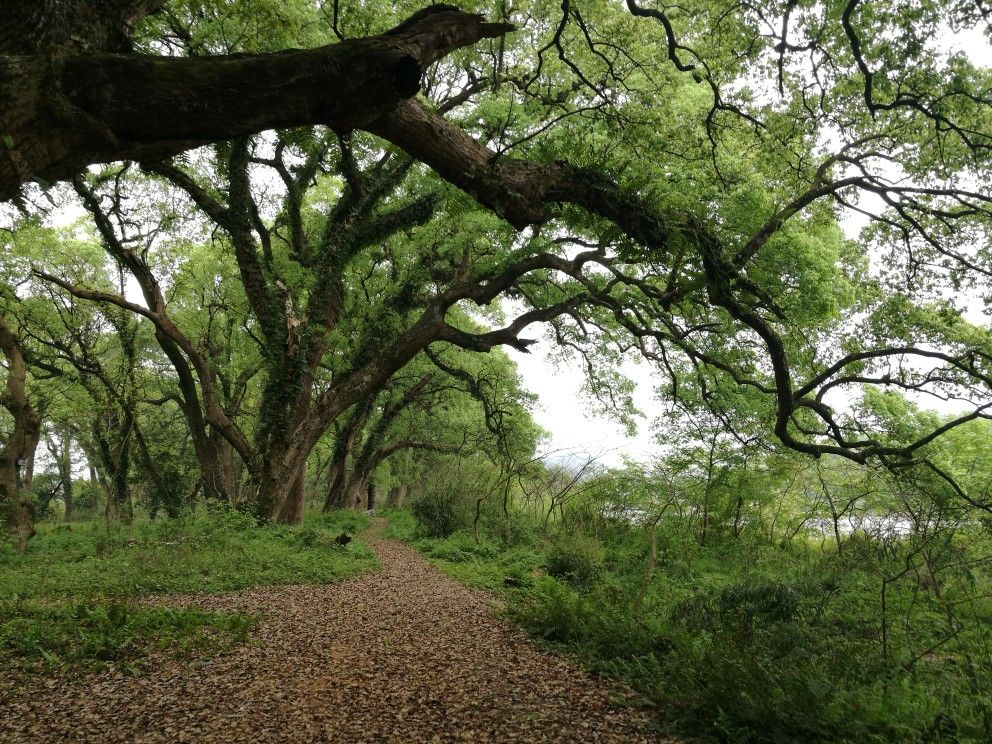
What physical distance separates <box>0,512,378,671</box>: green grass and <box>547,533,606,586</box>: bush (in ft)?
11.5

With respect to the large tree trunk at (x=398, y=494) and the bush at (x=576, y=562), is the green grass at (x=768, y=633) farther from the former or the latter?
the large tree trunk at (x=398, y=494)

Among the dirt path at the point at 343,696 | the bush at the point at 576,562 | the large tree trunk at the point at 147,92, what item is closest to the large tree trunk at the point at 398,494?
the bush at the point at 576,562

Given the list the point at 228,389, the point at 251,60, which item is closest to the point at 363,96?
the point at 251,60

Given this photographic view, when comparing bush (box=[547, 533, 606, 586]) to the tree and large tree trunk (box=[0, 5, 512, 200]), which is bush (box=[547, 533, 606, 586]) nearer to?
the tree

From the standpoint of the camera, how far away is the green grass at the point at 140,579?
16.1 ft

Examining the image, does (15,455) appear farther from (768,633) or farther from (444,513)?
(768,633)

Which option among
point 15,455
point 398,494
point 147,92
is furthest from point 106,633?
point 398,494

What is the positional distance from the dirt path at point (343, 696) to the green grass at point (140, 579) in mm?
417

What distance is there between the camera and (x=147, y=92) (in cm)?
315

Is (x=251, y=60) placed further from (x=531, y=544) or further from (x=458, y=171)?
(x=531, y=544)

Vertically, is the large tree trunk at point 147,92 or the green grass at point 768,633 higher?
the large tree trunk at point 147,92

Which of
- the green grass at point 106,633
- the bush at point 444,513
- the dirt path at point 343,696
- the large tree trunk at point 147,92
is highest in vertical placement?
the large tree trunk at point 147,92

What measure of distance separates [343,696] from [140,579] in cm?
472

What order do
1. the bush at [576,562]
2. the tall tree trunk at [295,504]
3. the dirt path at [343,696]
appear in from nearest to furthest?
the dirt path at [343,696]
the bush at [576,562]
the tall tree trunk at [295,504]
